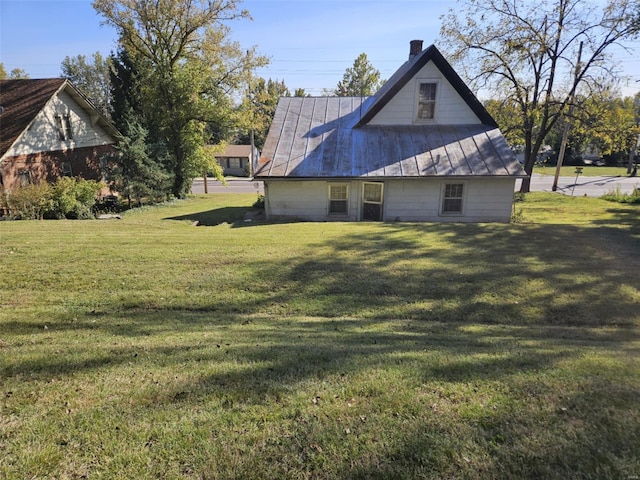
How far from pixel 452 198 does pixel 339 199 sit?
4.29 m

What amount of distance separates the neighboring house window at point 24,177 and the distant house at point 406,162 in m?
13.1

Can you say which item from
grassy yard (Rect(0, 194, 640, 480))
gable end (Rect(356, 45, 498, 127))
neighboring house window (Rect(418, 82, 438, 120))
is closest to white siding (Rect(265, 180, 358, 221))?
gable end (Rect(356, 45, 498, 127))

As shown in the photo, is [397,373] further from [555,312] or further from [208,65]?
[208,65]

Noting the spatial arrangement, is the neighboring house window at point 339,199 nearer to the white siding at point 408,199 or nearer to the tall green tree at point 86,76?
the white siding at point 408,199

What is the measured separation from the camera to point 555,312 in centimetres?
571

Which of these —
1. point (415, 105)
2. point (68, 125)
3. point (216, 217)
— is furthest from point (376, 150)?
point (68, 125)

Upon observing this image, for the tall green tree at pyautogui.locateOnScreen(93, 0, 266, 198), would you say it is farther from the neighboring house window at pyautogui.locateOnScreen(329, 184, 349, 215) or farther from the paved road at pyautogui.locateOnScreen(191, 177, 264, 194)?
the neighboring house window at pyautogui.locateOnScreen(329, 184, 349, 215)

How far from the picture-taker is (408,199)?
13.8 m

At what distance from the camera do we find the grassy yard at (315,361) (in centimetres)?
229

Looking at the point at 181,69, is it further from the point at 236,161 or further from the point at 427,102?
the point at 236,161

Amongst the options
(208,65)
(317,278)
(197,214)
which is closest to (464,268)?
(317,278)

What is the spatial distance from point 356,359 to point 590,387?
2.01m

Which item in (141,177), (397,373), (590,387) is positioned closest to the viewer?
(590,387)

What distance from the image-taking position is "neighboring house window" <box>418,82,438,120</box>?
15.2m
